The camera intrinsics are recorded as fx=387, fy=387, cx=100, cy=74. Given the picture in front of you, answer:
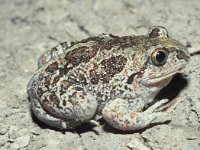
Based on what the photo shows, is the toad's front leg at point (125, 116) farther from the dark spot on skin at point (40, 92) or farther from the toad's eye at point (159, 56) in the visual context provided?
the dark spot on skin at point (40, 92)

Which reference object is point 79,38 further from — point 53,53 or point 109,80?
point 109,80

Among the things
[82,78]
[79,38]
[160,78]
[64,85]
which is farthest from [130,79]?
[79,38]

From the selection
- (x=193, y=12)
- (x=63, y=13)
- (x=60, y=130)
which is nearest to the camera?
(x=60, y=130)

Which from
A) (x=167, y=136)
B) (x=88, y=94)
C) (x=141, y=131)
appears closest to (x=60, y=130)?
(x=88, y=94)

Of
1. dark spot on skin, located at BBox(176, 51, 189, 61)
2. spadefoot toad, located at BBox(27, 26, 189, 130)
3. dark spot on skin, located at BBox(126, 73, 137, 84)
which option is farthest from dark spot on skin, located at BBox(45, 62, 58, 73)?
dark spot on skin, located at BBox(176, 51, 189, 61)

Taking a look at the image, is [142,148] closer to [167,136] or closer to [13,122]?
[167,136]

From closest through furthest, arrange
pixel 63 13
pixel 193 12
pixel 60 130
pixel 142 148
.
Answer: pixel 142 148 < pixel 60 130 < pixel 193 12 < pixel 63 13
